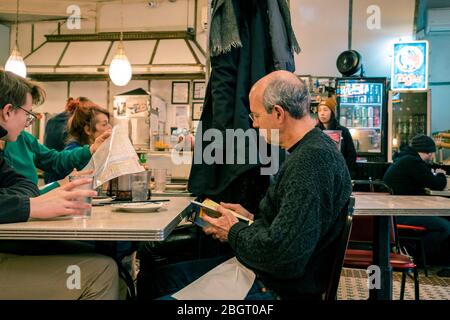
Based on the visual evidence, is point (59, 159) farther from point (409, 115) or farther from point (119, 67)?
point (409, 115)

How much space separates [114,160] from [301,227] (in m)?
0.82

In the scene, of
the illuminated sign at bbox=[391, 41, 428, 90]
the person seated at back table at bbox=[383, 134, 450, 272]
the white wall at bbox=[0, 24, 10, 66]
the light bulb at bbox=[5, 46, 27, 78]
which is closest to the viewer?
the person seated at back table at bbox=[383, 134, 450, 272]

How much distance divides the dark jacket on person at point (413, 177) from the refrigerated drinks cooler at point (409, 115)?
3.08 m

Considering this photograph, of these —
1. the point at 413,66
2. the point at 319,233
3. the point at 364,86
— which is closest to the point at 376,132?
the point at 364,86

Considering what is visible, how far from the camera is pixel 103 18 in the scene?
26.8 ft

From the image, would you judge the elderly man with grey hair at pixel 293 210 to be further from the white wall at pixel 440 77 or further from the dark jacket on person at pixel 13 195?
the white wall at pixel 440 77

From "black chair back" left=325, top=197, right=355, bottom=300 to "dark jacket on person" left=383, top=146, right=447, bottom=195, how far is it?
3413mm

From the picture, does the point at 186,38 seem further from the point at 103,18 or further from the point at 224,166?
the point at 224,166

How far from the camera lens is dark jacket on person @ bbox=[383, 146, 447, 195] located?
4301mm

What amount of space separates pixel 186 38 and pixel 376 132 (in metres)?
3.84
